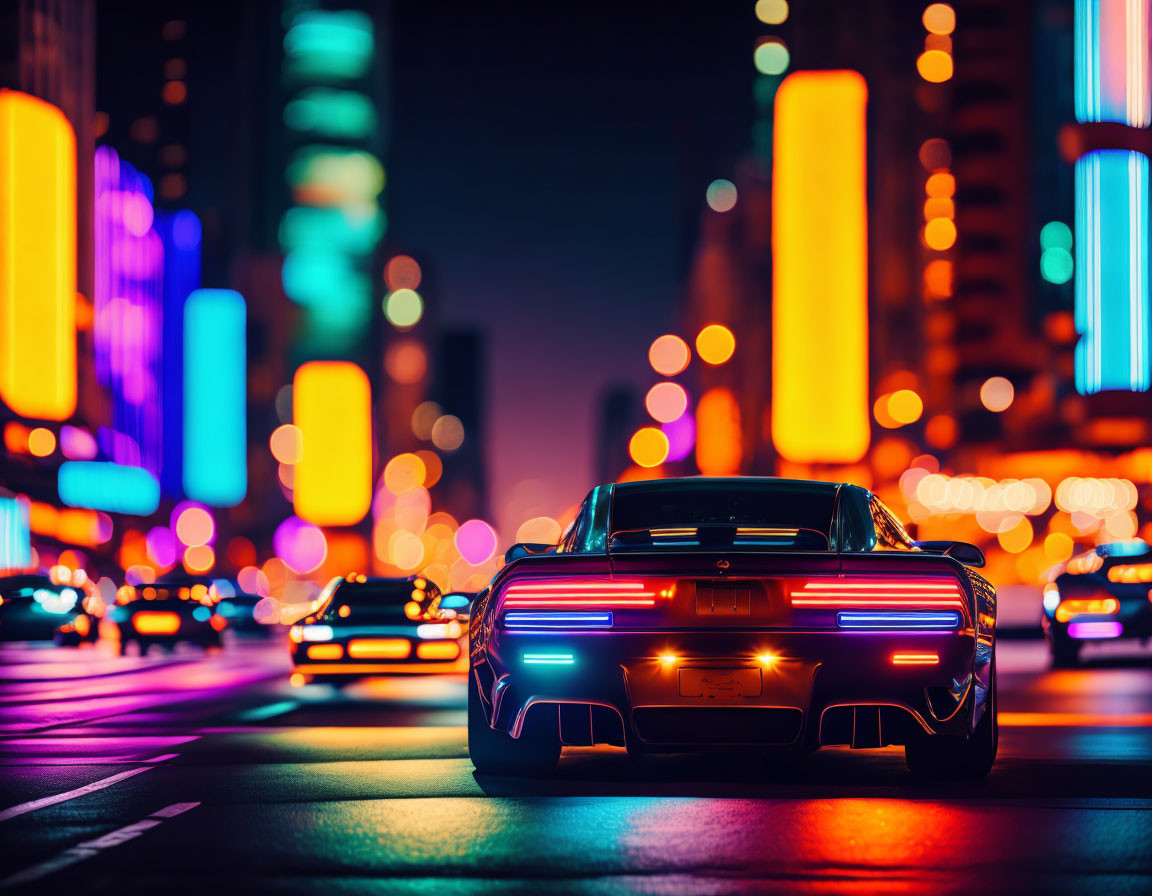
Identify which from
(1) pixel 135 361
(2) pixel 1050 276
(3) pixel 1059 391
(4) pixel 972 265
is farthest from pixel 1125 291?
(1) pixel 135 361

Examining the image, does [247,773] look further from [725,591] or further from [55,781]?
[725,591]

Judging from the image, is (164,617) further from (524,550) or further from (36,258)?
(36,258)

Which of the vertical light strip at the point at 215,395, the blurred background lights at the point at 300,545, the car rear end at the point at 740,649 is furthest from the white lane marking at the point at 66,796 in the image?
the blurred background lights at the point at 300,545

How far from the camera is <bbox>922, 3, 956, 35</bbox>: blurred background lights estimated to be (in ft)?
432

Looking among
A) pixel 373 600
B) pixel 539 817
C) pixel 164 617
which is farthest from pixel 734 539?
pixel 164 617

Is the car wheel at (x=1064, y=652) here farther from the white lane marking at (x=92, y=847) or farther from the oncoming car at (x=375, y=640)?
the white lane marking at (x=92, y=847)

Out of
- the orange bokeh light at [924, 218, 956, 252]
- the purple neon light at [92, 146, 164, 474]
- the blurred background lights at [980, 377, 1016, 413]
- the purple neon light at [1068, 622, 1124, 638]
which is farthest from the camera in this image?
the orange bokeh light at [924, 218, 956, 252]

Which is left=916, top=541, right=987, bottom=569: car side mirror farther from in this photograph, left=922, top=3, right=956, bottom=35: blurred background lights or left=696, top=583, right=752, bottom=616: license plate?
left=922, top=3, right=956, bottom=35: blurred background lights

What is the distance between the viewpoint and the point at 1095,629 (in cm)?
2070

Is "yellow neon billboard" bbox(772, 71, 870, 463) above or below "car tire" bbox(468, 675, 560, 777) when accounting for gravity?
above

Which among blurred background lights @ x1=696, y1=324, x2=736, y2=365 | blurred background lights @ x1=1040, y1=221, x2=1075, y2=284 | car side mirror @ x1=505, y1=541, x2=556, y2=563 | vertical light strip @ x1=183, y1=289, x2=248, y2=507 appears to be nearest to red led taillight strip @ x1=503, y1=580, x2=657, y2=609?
car side mirror @ x1=505, y1=541, x2=556, y2=563

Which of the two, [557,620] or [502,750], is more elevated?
[557,620]

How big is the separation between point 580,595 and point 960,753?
214 centimetres

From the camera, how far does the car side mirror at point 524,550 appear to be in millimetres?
9464
